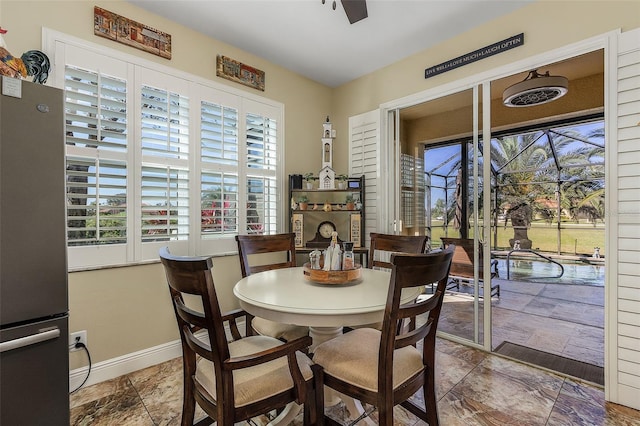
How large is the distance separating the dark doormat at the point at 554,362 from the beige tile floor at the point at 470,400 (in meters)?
0.12

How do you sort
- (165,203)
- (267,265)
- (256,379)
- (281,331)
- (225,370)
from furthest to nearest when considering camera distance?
(165,203), (267,265), (281,331), (256,379), (225,370)

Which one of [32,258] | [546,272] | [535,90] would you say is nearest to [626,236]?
[535,90]

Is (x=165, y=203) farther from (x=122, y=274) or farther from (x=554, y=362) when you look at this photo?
(x=554, y=362)

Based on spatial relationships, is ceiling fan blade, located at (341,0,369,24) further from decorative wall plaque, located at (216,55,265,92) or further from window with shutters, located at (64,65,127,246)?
window with shutters, located at (64,65,127,246)

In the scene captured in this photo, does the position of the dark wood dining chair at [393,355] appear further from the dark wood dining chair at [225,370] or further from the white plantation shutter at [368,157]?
the white plantation shutter at [368,157]

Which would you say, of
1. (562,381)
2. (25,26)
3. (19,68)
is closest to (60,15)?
(25,26)

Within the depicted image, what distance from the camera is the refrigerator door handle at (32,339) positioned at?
1.16m

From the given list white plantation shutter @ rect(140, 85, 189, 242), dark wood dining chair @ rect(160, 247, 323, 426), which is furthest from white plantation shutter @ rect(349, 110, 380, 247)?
dark wood dining chair @ rect(160, 247, 323, 426)

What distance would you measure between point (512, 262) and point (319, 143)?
2.77 meters

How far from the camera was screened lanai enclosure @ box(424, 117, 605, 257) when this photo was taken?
2.81m

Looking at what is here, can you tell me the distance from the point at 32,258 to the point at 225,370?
3.04 ft

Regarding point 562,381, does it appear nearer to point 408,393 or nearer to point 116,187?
point 408,393

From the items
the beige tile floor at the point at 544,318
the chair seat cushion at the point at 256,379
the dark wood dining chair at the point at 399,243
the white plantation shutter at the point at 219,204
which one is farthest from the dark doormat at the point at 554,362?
the white plantation shutter at the point at 219,204

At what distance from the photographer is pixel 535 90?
264 cm
